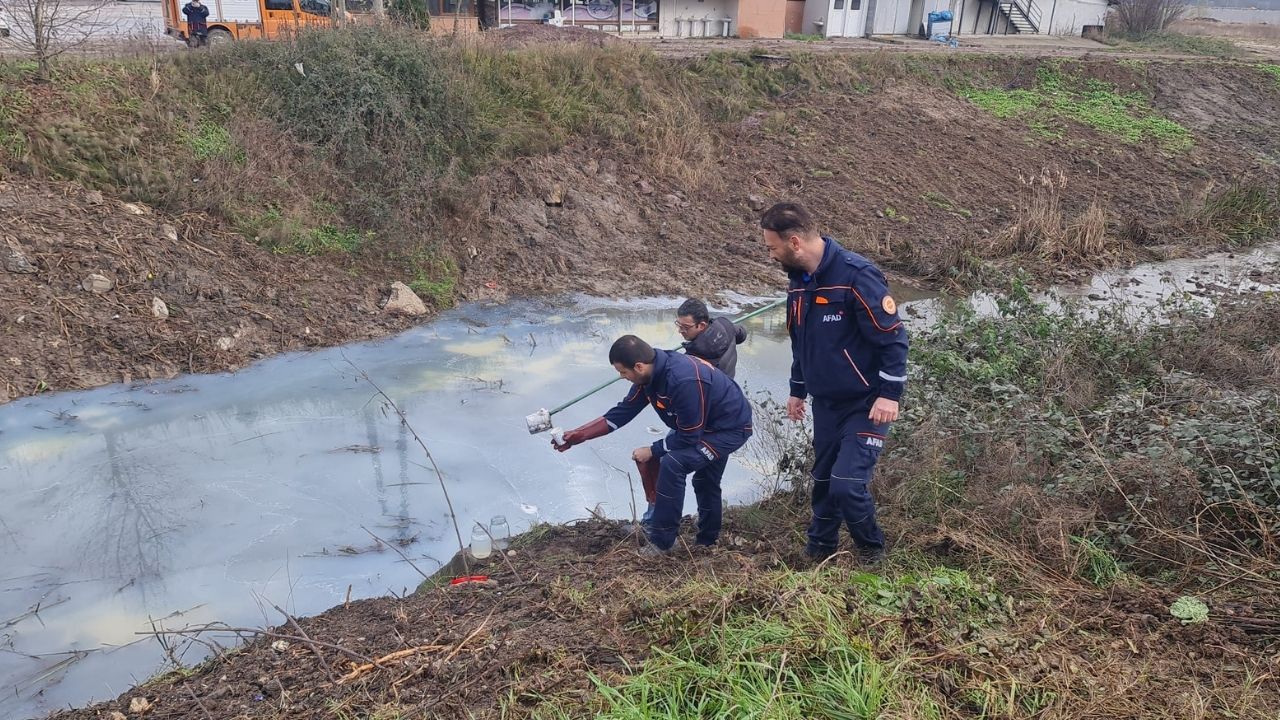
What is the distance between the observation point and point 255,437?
656 cm

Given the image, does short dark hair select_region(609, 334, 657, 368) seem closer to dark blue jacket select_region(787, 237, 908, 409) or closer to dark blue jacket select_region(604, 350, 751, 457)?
dark blue jacket select_region(604, 350, 751, 457)

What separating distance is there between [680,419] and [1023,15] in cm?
3486

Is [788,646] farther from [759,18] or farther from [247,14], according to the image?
[759,18]

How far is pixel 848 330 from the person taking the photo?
4.07 m

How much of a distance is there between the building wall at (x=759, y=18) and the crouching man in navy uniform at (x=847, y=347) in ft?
80.1

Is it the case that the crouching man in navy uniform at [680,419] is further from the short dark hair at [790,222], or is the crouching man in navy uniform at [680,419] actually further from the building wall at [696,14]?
the building wall at [696,14]

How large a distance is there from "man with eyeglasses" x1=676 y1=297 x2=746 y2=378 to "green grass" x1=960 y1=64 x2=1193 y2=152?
585 inches

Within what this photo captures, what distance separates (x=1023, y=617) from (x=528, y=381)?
16.7ft

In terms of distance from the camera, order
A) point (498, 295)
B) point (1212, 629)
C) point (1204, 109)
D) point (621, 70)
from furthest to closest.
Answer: point (1204, 109) → point (621, 70) → point (498, 295) → point (1212, 629)

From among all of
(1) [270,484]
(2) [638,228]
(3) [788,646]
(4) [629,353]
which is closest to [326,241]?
(2) [638,228]

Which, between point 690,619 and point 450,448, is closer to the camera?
point 690,619

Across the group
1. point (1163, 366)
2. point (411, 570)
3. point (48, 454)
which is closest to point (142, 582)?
point (411, 570)

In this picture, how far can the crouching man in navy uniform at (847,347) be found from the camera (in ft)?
13.0

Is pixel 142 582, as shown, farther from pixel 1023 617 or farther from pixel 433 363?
pixel 1023 617
